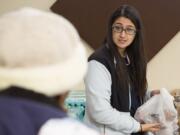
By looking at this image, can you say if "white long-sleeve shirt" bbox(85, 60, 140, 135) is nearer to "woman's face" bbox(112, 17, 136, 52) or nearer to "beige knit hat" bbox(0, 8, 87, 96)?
"woman's face" bbox(112, 17, 136, 52)

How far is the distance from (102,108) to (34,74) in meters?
1.19

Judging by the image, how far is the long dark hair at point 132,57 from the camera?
2.12m

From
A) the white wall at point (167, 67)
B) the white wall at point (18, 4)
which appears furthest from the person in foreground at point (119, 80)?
the white wall at point (18, 4)

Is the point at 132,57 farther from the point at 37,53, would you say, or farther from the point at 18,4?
the point at 18,4

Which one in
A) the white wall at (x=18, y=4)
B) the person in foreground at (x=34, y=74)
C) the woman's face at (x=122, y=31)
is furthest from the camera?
the white wall at (x=18, y=4)

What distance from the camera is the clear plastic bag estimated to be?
2219 mm

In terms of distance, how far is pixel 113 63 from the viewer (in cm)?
209

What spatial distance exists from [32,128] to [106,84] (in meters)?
1.20

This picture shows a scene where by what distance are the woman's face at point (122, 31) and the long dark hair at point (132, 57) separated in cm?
2

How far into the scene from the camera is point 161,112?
2215mm

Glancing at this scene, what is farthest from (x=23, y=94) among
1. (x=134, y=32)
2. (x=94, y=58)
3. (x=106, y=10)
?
(x=106, y=10)

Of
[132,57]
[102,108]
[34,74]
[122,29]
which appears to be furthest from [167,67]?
[34,74]

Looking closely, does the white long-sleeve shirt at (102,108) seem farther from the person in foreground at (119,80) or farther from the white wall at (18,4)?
the white wall at (18,4)

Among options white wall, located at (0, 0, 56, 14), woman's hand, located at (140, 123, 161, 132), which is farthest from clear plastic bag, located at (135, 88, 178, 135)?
white wall, located at (0, 0, 56, 14)
